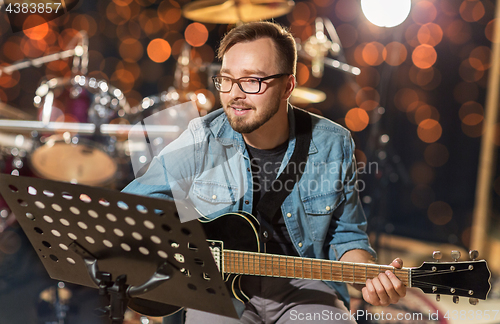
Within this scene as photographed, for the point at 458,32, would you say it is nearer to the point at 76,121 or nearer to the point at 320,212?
the point at 320,212

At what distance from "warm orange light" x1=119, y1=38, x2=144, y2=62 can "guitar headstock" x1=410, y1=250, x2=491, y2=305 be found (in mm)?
3623

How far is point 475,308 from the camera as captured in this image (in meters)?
2.63

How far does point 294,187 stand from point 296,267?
1.28ft

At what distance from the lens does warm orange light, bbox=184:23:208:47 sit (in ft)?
14.0

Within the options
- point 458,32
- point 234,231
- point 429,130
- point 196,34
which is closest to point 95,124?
point 234,231

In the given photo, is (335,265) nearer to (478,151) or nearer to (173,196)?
(173,196)

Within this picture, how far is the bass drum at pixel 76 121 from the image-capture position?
92.9 inches

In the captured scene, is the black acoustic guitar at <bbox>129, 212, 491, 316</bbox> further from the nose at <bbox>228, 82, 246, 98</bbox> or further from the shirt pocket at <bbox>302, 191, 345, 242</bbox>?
the nose at <bbox>228, 82, 246, 98</bbox>

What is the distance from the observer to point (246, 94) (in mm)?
A: 1659

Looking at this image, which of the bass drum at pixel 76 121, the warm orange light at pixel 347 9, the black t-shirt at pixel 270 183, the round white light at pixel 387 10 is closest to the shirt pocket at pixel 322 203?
the black t-shirt at pixel 270 183

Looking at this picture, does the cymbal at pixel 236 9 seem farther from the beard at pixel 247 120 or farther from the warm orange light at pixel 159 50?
the beard at pixel 247 120

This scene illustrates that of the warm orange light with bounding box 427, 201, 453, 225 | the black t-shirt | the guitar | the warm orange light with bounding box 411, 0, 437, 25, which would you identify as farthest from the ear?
the warm orange light with bounding box 427, 201, 453, 225

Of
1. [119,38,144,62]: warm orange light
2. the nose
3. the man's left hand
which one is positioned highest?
[119,38,144,62]: warm orange light

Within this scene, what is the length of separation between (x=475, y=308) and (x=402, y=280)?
179 centimetres
